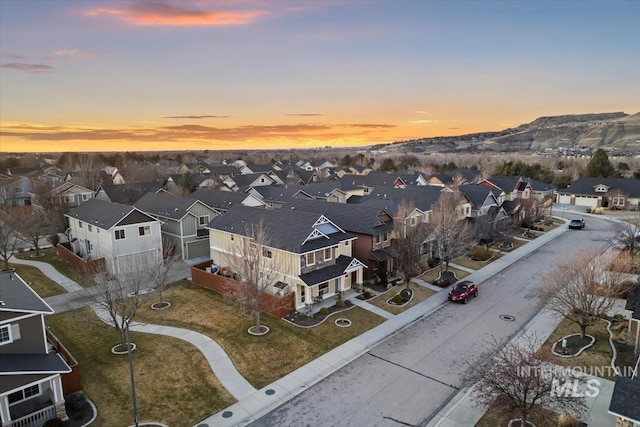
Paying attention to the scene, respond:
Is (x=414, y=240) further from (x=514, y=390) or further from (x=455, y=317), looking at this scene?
(x=514, y=390)

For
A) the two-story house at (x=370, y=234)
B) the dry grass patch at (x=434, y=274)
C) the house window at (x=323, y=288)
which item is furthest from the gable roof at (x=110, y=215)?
the dry grass patch at (x=434, y=274)

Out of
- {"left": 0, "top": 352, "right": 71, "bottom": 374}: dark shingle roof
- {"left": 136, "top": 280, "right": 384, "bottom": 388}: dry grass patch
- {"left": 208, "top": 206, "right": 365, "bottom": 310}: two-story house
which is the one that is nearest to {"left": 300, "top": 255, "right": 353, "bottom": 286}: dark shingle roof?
{"left": 208, "top": 206, "right": 365, "bottom": 310}: two-story house

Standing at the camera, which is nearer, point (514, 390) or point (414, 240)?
point (514, 390)

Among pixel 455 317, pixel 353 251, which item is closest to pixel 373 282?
pixel 353 251

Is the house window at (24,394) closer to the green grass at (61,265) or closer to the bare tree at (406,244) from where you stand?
the green grass at (61,265)

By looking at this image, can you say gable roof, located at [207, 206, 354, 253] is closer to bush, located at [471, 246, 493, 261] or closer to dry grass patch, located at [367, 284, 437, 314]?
dry grass patch, located at [367, 284, 437, 314]
